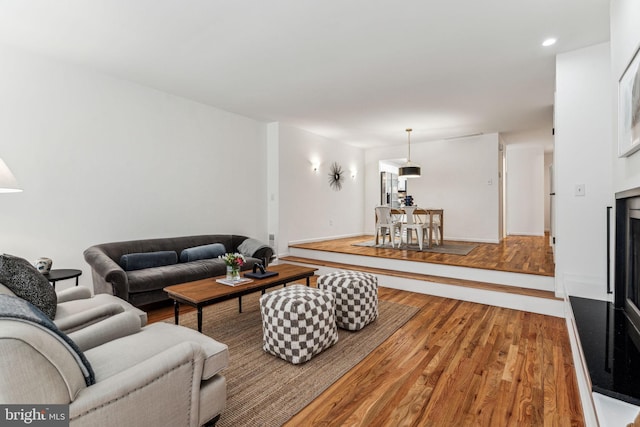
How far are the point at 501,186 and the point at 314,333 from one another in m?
6.44

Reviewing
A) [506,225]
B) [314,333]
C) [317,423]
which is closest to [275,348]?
[314,333]

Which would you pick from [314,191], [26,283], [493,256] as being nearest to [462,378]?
[26,283]

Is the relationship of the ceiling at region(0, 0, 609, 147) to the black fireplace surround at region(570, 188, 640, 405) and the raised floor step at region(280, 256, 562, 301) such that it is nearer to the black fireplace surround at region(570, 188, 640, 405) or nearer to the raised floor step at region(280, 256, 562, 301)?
the black fireplace surround at region(570, 188, 640, 405)

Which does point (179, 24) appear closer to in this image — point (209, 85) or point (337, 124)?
point (209, 85)

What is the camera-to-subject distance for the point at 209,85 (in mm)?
3938

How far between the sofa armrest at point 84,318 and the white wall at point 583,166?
386cm

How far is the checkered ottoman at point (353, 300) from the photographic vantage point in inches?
107

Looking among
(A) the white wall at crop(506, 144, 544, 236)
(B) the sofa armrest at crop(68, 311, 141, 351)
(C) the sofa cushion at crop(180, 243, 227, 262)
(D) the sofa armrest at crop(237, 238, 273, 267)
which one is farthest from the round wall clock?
(B) the sofa armrest at crop(68, 311, 141, 351)

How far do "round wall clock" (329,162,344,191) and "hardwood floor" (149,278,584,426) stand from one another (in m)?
4.50

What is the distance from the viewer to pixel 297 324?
7.02ft

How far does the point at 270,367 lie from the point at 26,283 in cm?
155

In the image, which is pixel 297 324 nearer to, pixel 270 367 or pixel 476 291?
pixel 270 367

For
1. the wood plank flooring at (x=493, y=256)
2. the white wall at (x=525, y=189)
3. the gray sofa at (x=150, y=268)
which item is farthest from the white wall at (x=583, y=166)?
the white wall at (x=525, y=189)

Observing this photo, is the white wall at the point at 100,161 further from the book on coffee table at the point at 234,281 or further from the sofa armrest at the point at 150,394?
the sofa armrest at the point at 150,394
